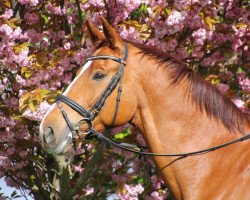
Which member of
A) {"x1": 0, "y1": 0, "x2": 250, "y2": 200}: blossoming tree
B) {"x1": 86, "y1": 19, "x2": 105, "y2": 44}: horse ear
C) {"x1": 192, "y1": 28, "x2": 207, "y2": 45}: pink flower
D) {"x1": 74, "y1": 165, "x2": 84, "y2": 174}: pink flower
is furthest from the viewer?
{"x1": 74, "y1": 165, "x2": 84, "y2": 174}: pink flower

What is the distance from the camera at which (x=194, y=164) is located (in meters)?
4.02

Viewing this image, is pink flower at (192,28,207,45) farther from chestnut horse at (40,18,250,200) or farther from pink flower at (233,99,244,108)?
chestnut horse at (40,18,250,200)

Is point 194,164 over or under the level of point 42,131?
under

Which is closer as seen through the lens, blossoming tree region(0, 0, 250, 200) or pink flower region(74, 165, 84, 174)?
blossoming tree region(0, 0, 250, 200)

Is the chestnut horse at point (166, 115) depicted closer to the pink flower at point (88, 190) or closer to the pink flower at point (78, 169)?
the pink flower at point (78, 169)

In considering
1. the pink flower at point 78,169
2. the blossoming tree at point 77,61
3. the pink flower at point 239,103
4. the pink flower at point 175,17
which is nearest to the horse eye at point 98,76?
the blossoming tree at point 77,61

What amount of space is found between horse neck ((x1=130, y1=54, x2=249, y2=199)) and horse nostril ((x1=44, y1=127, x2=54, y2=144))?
643mm

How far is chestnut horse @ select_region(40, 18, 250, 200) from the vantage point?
13.2ft

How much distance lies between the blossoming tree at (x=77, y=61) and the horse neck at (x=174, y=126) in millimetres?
1527

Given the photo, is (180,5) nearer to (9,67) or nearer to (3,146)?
(9,67)

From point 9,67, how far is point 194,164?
269 cm

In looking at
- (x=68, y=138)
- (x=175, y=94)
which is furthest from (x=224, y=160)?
(x=68, y=138)

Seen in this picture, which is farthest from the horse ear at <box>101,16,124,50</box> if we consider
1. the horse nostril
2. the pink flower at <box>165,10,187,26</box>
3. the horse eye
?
the pink flower at <box>165,10,187,26</box>

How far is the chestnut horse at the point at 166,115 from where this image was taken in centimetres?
402
